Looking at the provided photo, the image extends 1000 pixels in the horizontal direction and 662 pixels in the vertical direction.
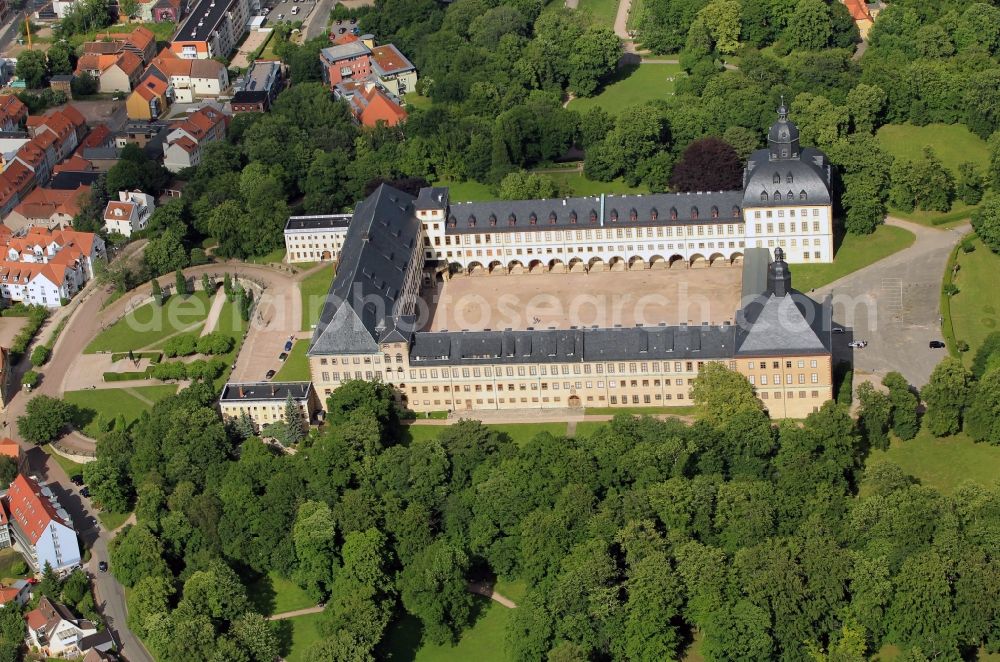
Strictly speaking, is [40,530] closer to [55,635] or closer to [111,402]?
[55,635]

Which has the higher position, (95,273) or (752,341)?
(752,341)

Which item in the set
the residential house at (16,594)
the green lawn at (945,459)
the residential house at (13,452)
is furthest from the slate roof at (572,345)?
the residential house at (16,594)

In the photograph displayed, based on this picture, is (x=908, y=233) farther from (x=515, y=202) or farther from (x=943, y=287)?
(x=515, y=202)

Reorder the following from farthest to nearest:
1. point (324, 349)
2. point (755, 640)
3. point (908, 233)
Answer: point (908, 233), point (324, 349), point (755, 640)

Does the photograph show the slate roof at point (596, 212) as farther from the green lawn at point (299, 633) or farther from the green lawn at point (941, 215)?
the green lawn at point (299, 633)

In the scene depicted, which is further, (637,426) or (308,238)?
(308,238)

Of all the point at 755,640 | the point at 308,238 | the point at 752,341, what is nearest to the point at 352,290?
the point at 308,238

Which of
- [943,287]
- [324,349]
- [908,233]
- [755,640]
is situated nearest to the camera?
[755,640]
